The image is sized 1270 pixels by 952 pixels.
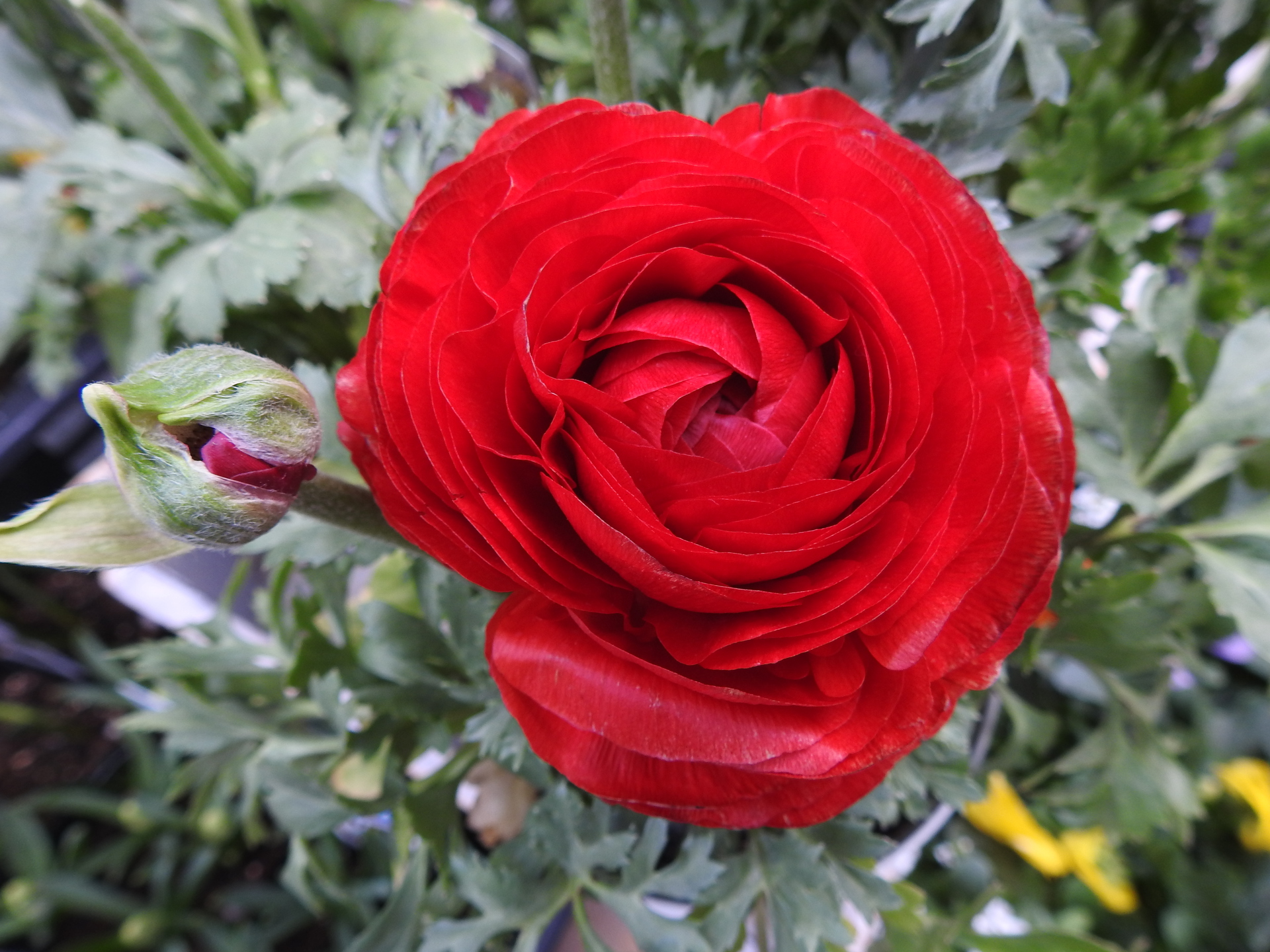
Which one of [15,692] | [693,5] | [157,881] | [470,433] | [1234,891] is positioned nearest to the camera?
[470,433]

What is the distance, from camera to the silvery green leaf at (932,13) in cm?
37

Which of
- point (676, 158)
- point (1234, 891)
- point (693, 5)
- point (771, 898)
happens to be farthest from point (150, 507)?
point (1234, 891)

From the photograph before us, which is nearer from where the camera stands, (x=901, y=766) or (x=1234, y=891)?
(x=901, y=766)

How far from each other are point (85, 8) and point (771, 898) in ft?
1.98

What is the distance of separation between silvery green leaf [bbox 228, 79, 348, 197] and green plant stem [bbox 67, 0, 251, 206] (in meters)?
0.02

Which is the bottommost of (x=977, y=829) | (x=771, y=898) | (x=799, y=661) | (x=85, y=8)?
(x=977, y=829)

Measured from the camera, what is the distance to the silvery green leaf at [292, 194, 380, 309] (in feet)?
1.70

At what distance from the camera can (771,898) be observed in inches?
14.4

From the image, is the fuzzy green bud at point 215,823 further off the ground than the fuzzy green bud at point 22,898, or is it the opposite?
the fuzzy green bud at point 215,823

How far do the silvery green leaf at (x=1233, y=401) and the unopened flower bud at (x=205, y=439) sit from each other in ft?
1.52

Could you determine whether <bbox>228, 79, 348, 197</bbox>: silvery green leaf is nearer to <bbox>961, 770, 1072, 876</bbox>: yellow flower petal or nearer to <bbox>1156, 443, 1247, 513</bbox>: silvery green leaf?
<bbox>1156, 443, 1247, 513</bbox>: silvery green leaf

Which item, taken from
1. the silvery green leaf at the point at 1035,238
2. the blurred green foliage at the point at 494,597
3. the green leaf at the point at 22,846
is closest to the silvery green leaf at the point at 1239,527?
the blurred green foliage at the point at 494,597

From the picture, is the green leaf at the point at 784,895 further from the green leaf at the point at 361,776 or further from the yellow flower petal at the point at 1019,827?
the yellow flower petal at the point at 1019,827

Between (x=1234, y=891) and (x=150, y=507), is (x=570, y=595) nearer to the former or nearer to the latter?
(x=150, y=507)
